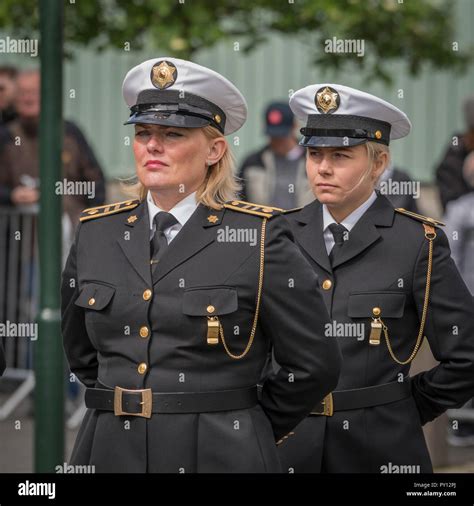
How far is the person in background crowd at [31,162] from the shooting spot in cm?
968

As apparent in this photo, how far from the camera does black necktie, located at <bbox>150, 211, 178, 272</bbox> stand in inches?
189

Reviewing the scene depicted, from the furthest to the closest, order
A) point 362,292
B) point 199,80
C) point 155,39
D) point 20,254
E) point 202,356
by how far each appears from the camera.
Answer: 1. point 155,39
2. point 20,254
3. point 362,292
4. point 199,80
5. point 202,356

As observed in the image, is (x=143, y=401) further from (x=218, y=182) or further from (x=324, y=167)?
(x=324, y=167)

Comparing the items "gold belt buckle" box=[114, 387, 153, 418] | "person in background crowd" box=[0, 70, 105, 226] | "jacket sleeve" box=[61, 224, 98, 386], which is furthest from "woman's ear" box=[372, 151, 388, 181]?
A: "person in background crowd" box=[0, 70, 105, 226]

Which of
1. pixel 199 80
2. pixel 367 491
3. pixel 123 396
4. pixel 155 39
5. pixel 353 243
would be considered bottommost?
pixel 367 491

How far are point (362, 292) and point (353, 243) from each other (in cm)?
20

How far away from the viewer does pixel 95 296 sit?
4.76 metres

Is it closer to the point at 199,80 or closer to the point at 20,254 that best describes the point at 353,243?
the point at 199,80

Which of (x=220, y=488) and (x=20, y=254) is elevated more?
(x=20, y=254)

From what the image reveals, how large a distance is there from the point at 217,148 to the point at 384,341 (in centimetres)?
100

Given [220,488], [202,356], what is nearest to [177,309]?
[202,356]

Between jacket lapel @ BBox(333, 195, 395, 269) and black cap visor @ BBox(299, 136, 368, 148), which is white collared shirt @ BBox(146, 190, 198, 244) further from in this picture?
jacket lapel @ BBox(333, 195, 395, 269)

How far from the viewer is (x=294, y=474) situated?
5.06 m

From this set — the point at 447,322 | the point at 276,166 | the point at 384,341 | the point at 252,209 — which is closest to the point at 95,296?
the point at 252,209
